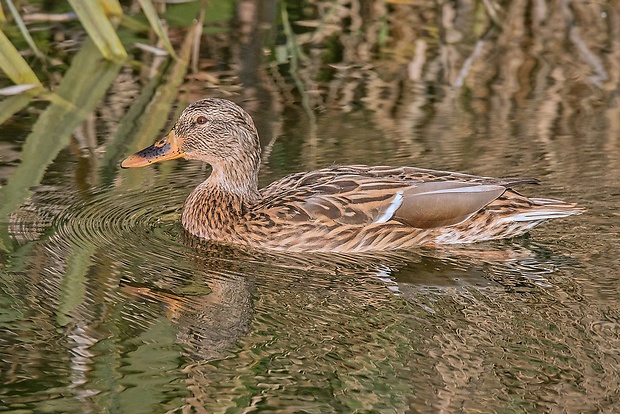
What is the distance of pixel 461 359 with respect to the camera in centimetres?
585

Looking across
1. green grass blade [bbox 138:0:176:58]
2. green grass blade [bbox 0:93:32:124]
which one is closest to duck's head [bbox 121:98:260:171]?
green grass blade [bbox 138:0:176:58]

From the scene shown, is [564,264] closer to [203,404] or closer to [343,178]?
[343,178]

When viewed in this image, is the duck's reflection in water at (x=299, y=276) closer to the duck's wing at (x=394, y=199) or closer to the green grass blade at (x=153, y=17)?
the duck's wing at (x=394, y=199)

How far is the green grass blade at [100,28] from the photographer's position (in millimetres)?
9898

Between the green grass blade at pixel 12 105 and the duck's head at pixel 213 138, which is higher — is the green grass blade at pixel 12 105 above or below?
below

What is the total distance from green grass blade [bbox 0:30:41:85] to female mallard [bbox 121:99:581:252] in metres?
2.26

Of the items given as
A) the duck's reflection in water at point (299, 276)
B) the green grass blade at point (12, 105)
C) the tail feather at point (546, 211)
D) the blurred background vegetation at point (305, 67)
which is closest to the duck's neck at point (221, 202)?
the duck's reflection in water at point (299, 276)

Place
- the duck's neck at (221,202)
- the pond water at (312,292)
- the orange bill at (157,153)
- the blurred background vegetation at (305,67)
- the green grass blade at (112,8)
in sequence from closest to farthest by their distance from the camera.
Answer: the pond water at (312,292) < the duck's neck at (221,202) < the orange bill at (157,153) < the blurred background vegetation at (305,67) < the green grass blade at (112,8)

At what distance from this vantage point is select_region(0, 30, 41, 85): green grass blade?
9281mm

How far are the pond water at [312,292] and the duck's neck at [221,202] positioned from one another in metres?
0.16

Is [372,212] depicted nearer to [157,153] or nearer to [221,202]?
[221,202]

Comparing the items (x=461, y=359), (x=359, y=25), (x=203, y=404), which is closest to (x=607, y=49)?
(x=359, y=25)

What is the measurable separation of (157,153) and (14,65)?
2119 millimetres

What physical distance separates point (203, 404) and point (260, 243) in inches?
93.0
